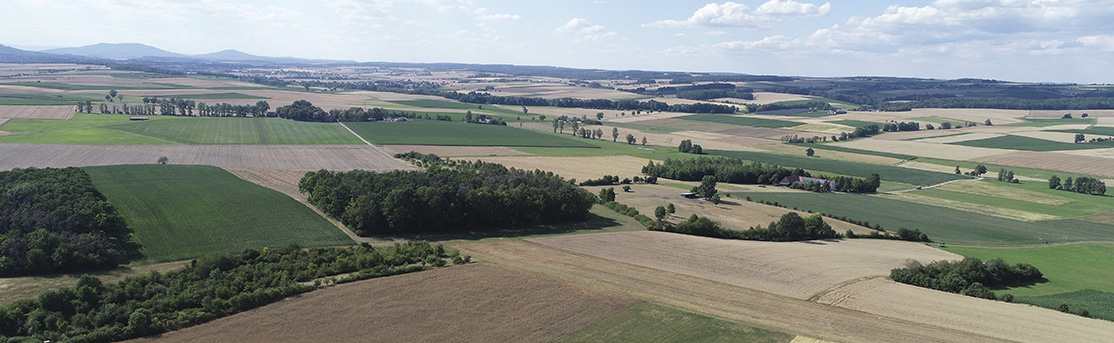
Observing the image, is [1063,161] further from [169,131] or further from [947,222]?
[169,131]

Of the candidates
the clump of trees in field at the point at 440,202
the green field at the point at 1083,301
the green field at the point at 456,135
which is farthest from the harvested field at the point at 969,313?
the green field at the point at 456,135

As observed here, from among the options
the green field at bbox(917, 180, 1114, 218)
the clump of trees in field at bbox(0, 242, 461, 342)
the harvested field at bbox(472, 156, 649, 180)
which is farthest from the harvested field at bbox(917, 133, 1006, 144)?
the clump of trees in field at bbox(0, 242, 461, 342)

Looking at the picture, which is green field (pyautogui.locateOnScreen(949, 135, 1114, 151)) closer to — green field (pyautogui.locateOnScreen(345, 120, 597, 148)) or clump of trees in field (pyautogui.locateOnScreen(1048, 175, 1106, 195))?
clump of trees in field (pyautogui.locateOnScreen(1048, 175, 1106, 195))

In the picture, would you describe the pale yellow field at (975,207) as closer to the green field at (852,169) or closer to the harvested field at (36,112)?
the green field at (852,169)

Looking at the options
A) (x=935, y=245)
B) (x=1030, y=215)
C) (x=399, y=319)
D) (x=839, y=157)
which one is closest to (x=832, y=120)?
(x=839, y=157)

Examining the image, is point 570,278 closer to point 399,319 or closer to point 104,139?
point 399,319

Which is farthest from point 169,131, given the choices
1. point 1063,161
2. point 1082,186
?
point 1063,161
